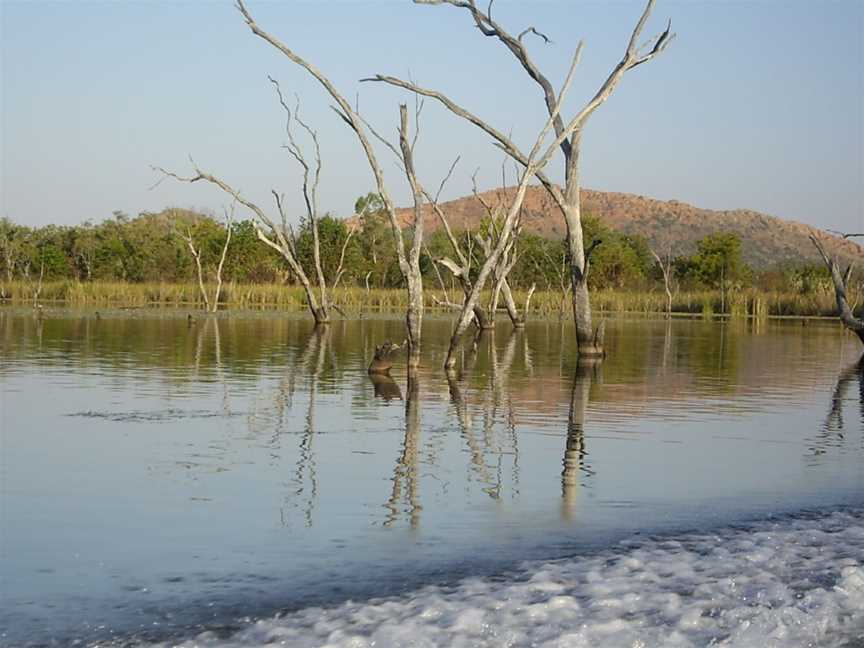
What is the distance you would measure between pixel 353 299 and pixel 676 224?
9652cm

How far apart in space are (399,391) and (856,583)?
898 cm

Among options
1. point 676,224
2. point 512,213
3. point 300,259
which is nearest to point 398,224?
point 512,213

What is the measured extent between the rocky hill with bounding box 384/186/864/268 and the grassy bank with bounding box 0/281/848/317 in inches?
2845

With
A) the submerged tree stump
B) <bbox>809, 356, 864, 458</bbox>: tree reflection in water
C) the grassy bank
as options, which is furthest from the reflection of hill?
the grassy bank

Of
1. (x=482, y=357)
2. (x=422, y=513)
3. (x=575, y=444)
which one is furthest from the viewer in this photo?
(x=482, y=357)

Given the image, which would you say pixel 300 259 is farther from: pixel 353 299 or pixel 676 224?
pixel 676 224

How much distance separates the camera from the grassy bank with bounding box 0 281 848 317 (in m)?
43.0

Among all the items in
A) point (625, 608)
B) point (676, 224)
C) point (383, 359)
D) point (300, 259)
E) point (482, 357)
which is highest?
point (676, 224)

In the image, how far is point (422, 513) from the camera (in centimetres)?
690

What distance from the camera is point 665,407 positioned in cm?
1330

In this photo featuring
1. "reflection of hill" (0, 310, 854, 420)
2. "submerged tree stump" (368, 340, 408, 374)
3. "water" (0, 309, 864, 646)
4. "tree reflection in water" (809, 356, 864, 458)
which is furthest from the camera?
"submerged tree stump" (368, 340, 408, 374)

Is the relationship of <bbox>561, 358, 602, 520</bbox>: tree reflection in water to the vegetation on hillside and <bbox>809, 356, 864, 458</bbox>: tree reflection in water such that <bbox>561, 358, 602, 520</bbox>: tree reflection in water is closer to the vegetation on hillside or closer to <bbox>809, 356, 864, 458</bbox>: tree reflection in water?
<bbox>809, 356, 864, 458</bbox>: tree reflection in water

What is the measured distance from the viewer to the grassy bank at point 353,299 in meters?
43.0

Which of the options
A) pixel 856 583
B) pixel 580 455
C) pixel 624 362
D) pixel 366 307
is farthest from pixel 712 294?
pixel 856 583
